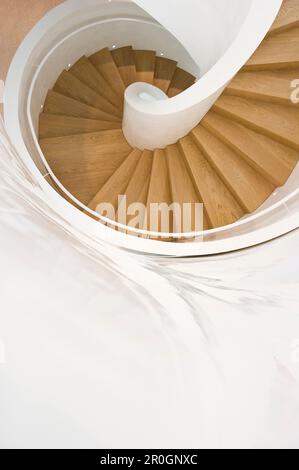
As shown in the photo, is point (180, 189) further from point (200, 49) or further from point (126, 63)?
point (126, 63)

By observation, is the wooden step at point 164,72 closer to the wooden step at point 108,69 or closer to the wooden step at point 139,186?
the wooden step at point 108,69

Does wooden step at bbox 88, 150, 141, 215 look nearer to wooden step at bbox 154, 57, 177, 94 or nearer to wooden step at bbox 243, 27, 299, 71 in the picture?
wooden step at bbox 154, 57, 177, 94

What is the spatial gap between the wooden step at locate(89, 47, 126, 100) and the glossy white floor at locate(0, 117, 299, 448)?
2818 millimetres

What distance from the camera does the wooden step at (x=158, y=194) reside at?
406 cm

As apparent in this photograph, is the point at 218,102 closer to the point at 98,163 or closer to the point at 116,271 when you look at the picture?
the point at 98,163

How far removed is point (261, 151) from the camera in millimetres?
3553

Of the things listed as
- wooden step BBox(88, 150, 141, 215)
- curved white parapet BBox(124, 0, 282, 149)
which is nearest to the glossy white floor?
curved white parapet BBox(124, 0, 282, 149)

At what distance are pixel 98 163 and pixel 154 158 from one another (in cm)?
61

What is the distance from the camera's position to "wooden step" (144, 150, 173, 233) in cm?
406

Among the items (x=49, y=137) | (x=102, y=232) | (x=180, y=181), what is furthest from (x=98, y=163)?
(x=102, y=232)

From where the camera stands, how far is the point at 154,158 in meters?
4.16

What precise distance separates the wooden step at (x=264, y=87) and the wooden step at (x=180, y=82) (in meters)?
1.76

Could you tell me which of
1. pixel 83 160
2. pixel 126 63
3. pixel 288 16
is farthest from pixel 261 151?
pixel 126 63

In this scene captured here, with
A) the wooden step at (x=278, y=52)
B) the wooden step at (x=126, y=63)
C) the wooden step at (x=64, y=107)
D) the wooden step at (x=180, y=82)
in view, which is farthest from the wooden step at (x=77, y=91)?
the wooden step at (x=278, y=52)
